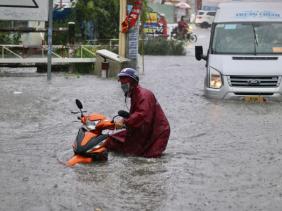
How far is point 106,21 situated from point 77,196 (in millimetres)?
24469

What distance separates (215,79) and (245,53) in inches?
41.0

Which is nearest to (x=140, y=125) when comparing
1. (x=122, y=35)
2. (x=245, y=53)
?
(x=245, y=53)

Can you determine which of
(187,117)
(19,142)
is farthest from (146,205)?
(187,117)

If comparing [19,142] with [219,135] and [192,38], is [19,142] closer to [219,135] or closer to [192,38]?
[219,135]

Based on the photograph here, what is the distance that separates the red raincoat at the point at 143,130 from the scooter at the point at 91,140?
0.77 ft

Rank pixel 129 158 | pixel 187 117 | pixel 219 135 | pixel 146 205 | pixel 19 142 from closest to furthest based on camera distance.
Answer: pixel 146 205 < pixel 129 158 < pixel 19 142 < pixel 219 135 < pixel 187 117

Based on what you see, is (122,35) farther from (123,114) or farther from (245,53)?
(123,114)

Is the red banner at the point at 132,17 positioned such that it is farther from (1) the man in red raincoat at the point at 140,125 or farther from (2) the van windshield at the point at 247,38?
(1) the man in red raincoat at the point at 140,125

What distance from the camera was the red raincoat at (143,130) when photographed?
9.64 meters

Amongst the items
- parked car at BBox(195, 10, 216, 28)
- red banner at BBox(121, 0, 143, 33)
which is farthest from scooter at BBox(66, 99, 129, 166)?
parked car at BBox(195, 10, 216, 28)

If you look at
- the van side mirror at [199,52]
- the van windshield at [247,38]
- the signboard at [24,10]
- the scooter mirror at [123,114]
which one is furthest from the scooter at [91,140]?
the signboard at [24,10]

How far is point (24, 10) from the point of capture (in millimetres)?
20672

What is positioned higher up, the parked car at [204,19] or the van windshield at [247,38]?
the parked car at [204,19]

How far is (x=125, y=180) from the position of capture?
8.91m
